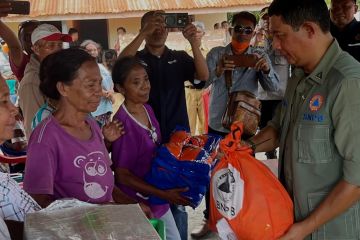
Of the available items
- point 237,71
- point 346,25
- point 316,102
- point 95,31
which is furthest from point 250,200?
point 95,31

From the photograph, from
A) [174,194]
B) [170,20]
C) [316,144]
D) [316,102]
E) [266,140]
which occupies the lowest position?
[174,194]

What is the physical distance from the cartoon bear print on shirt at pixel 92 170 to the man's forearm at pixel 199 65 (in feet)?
4.87

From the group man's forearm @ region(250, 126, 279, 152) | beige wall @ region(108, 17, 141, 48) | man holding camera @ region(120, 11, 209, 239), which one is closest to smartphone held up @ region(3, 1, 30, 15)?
man holding camera @ region(120, 11, 209, 239)

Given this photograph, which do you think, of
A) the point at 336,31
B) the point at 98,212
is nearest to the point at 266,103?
the point at 336,31

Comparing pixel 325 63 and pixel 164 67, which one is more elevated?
pixel 325 63

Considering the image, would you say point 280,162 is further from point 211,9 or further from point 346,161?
point 211,9

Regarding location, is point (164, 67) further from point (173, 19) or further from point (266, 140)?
point (266, 140)

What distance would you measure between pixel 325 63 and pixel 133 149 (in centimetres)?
120

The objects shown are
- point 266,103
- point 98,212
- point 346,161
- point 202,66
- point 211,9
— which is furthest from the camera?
point 211,9

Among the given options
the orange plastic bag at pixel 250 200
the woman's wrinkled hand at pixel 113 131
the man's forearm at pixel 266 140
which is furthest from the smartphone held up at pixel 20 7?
the orange plastic bag at pixel 250 200

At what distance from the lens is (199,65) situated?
3.24m

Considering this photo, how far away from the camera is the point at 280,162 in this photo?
75.3 inches

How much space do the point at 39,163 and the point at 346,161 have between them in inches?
45.8

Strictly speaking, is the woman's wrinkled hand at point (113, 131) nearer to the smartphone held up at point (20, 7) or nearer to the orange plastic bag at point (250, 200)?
the orange plastic bag at point (250, 200)
